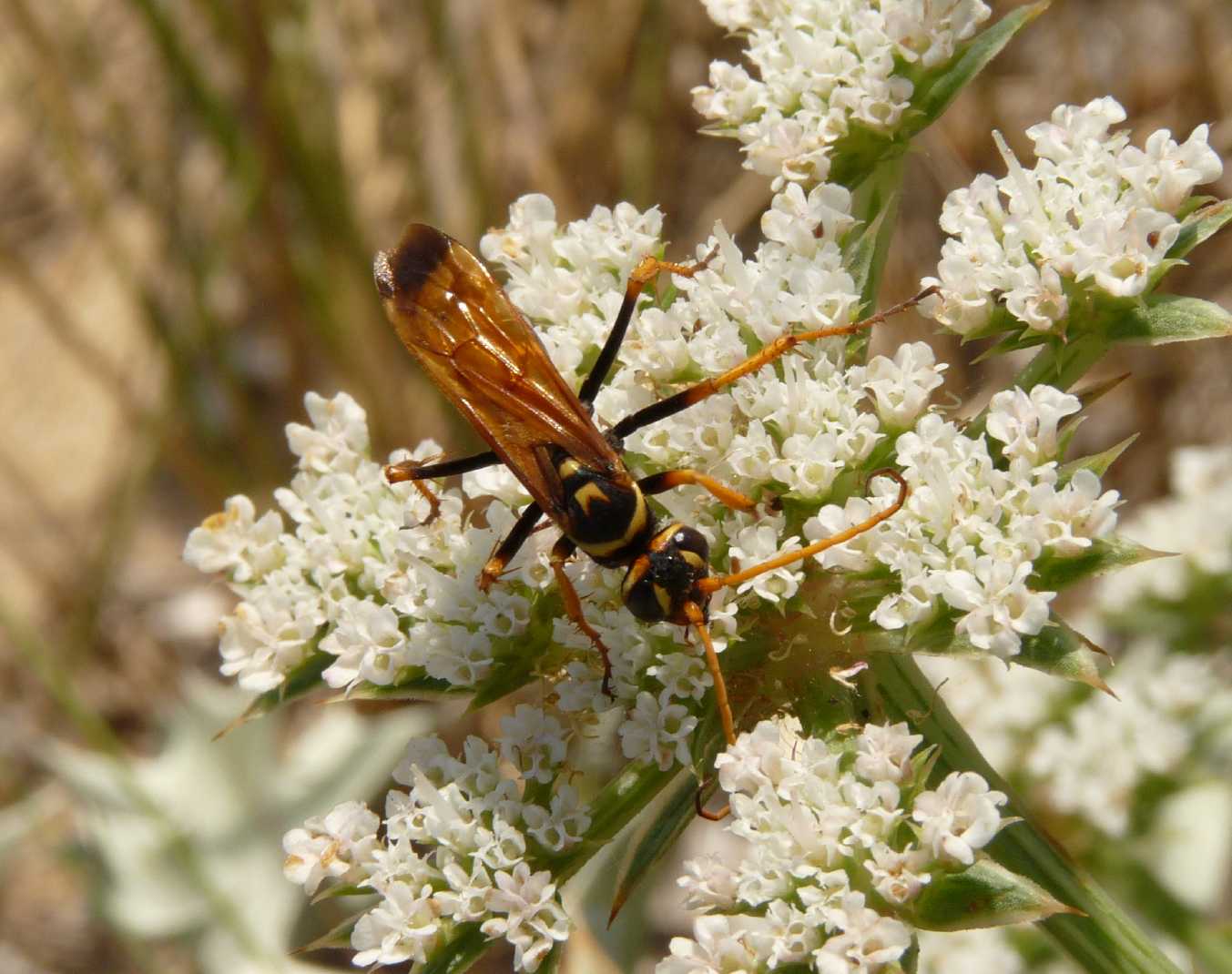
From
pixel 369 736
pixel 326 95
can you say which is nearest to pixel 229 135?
pixel 326 95

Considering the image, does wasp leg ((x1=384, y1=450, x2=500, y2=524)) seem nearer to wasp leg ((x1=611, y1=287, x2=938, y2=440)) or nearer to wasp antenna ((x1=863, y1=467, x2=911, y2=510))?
wasp leg ((x1=611, y1=287, x2=938, y2=440))

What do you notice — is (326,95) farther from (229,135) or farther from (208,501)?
(208,501)

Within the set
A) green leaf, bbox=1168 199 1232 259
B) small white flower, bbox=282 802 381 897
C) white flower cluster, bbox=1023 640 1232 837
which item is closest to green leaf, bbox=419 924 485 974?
small white flower, bbox=282 802 381 897

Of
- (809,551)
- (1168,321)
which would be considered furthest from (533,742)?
(1168,321)

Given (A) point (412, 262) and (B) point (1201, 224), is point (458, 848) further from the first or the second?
(B) point (1201, 224)

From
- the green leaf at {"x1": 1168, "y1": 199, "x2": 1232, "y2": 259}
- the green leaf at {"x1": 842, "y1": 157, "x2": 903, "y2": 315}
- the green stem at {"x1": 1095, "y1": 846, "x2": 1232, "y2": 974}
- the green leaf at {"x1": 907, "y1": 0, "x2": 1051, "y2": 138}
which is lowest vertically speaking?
the green stem at {"x1": 1095, "y1": 846, "x2": 1232, "y2": 974}

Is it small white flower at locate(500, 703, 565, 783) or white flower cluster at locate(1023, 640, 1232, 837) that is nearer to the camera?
small white flower at locate(500, 703, 565, 783)

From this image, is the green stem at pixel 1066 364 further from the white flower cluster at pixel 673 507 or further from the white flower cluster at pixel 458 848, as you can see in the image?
the white flower cluster at pixel 458 848
